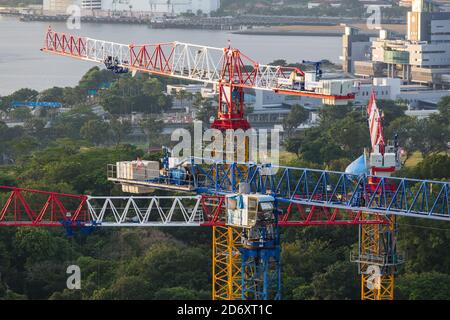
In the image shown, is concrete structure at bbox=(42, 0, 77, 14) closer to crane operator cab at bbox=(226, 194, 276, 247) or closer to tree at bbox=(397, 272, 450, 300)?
tree at bbox=(397, 272, 450, 300)

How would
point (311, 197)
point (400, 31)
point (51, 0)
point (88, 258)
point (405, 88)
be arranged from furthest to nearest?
1. point (51, 0)
2. point (400, 31)
3. point (405, 88)
4. point (88, 258)
5. point (311, 197)

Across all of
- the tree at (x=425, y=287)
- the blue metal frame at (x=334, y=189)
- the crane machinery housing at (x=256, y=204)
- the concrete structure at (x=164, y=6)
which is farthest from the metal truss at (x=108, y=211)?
the concrete structure at (x=164, y=6)


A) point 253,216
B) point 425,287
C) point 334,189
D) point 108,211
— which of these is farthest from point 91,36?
point 253,216

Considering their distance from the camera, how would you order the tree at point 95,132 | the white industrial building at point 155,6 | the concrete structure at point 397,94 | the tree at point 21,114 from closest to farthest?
the tree at point 95,132 → the tree at point 21,114 → the concrete structure at point 397,94 → the white industrial building at point 155,6

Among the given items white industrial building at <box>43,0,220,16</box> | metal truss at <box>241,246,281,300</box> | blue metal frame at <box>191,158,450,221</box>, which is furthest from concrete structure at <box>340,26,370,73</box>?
metal truss at <box>241,246,281,300</box>

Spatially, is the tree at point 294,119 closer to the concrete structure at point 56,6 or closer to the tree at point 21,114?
the tree at point 21,114

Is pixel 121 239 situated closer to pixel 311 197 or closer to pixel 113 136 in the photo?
pixel 311 197

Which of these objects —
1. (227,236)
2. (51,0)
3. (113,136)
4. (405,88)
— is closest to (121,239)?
(227,236)
